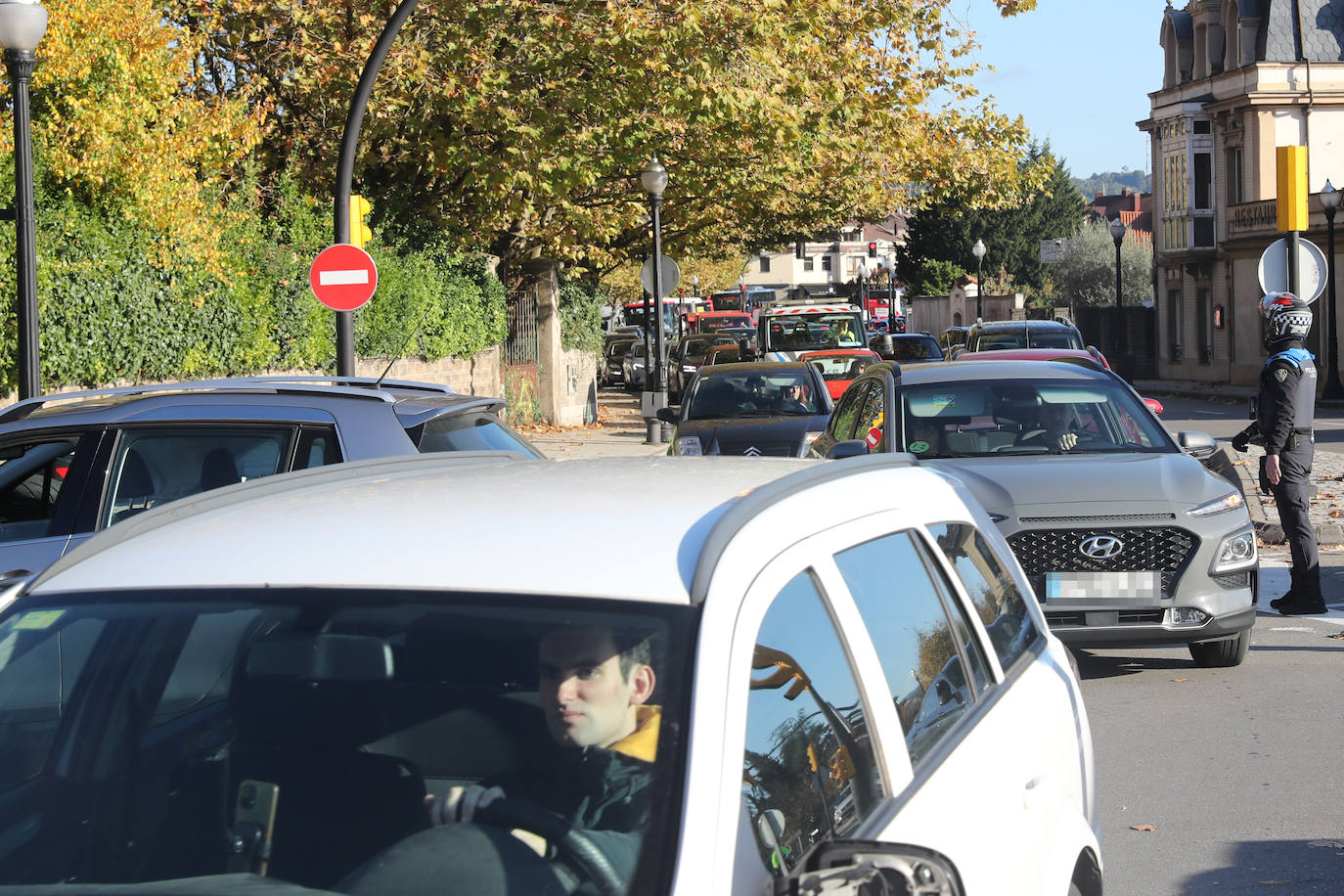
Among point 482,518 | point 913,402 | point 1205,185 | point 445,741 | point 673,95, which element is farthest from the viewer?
point 1205,185

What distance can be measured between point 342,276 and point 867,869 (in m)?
12.6

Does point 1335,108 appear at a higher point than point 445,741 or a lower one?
higher

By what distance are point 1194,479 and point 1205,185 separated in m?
46.7

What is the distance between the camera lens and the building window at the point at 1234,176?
48.8 m

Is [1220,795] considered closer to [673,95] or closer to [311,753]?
[311,753]

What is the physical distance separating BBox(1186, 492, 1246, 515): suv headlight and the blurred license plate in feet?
1.63

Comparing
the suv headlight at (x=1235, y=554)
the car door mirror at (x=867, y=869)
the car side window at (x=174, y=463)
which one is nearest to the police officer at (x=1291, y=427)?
the suv headlight at (x=1235, y=554)

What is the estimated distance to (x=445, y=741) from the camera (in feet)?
8.09

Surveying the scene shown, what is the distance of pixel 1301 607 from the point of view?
970cm

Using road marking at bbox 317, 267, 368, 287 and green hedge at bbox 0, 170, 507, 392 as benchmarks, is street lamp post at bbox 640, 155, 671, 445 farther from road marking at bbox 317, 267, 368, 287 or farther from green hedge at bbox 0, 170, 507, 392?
road marking at bbox 317, 267, 368, 287

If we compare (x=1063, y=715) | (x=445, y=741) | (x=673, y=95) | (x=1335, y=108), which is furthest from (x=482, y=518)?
(x=1335, y=108)

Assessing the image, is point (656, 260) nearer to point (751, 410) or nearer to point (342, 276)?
point (751, 410)

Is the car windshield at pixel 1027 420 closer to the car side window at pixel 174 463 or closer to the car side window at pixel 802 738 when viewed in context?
the car side window at pixel 174 463

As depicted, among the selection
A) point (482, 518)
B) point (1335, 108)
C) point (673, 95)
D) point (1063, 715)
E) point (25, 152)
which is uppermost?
point (1335, 108)
